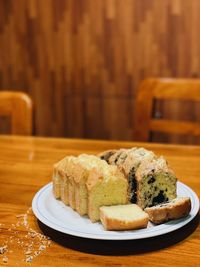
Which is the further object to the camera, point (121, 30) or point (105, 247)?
point (121, 30)

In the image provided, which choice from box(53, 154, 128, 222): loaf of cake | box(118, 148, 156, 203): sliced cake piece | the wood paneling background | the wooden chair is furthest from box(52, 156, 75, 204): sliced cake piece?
the wood paneling background

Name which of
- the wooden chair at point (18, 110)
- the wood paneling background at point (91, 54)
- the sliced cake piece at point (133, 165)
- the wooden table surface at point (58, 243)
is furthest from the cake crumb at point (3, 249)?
the wood paneling background at point (91, 54)

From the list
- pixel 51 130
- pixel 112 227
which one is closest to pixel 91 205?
pixel 112 227

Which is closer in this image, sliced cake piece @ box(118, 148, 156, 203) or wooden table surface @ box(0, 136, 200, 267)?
wooden table surface @ box(0, 136, 200, 267)

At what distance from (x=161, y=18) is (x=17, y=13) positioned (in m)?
0.94

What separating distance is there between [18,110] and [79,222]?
971 mm

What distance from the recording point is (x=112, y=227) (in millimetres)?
878

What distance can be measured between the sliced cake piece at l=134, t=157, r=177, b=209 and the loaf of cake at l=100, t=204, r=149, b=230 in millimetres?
43

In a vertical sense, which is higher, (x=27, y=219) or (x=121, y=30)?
(x=121, y=30)

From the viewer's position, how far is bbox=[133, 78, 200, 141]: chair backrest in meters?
1.83

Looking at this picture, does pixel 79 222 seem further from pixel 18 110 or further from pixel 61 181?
pixel 18 110

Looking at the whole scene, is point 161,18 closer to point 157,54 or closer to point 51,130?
point 157,54

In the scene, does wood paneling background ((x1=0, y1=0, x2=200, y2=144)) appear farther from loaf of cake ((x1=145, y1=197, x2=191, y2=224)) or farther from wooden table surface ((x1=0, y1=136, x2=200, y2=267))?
loaf of cake ((x1=145, y1=197, x2=191, y2=224))

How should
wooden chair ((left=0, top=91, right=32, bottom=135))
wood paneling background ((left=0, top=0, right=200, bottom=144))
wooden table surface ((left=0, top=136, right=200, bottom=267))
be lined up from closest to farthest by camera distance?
wooden table surface ((left=0, top=136, right=200, bottom=267))
wooden chair ((left=0, top=91, right=32, bottom=135))
wood paneling background ((left=0, top=0, right=200, bottom=144))
